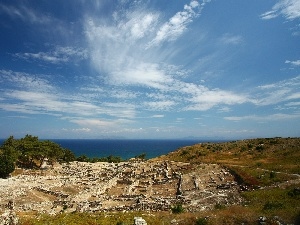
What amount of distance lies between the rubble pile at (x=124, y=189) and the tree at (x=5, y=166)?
7.09 feet

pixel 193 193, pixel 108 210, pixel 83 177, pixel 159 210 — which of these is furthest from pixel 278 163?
pixel 83 177

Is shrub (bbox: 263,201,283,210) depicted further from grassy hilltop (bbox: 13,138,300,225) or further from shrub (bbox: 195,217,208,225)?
shrub (bbox: 195,217,208,225)

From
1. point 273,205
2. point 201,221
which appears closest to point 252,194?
point 273,205

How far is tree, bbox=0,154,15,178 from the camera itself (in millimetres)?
56156

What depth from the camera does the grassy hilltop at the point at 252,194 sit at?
82.7 feet

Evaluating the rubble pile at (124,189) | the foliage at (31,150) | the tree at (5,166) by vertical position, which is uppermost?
the foliage at (31,150)

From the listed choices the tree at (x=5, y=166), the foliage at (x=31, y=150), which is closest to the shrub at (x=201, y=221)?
the tree at (x=5, y=166)

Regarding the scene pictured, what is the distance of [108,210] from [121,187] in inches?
766

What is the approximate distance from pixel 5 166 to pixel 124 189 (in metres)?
25.6

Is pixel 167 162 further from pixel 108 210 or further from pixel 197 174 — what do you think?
pixel 108 210

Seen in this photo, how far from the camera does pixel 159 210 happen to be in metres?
33.0

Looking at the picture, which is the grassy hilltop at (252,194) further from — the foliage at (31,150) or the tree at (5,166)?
the tree at (5,166)

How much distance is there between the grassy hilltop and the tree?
3231cm

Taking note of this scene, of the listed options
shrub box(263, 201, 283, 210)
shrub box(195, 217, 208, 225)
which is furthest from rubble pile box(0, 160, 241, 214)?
shrub box(195, 217, 208, 225)
